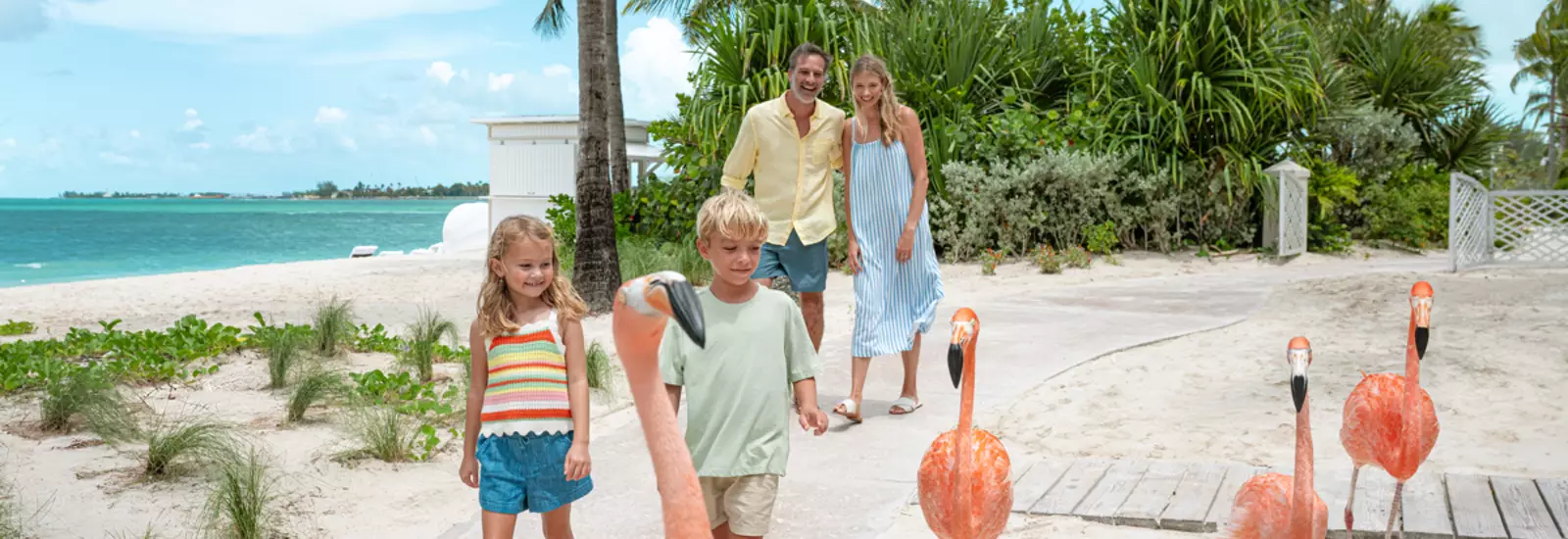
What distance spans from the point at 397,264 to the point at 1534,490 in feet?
48.1

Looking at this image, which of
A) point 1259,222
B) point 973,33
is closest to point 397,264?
point 973,33

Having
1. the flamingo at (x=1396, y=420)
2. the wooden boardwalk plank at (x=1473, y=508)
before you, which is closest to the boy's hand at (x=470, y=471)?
the flamingo at (x=1396, y=420)

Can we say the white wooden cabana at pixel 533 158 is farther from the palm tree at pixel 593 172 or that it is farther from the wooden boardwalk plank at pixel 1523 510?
the wooden boardwalk plank at pixel 1523 510

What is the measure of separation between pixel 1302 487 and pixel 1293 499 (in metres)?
0.08

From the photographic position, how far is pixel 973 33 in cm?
1242

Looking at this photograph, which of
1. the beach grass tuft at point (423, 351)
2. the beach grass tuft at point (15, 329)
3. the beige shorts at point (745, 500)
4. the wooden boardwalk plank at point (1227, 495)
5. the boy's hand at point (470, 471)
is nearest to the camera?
the beige shorts at point (745, 500)

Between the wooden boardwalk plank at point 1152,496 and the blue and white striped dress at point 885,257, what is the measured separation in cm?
131

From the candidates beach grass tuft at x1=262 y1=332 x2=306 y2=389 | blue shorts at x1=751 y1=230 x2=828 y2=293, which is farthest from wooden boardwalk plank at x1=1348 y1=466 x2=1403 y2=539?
beach grass tuft at x1=262 y1=332 x2=306 y2=389

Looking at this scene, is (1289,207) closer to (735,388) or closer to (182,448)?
(735,388)

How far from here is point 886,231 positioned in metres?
4.98

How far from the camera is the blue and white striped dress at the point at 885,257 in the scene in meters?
4.90

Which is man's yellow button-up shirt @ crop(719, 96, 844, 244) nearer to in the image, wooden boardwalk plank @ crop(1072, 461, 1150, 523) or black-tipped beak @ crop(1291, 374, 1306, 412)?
wooden boardwalk plank @ crop(1072, 461, 1150, 523)

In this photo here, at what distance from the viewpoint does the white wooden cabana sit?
633 inches

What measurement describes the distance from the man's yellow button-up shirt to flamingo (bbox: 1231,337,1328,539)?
2296 millimetres
